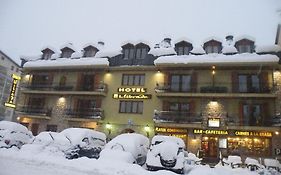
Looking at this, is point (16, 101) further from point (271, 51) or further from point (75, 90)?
point (271, 51)

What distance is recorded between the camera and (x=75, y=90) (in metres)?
27.6

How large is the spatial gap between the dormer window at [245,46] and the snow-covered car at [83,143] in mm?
16757

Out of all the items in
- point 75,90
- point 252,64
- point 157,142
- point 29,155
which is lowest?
point 29,155

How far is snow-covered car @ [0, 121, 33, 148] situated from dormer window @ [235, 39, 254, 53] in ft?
64.4

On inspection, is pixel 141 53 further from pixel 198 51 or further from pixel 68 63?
pixel 68 63

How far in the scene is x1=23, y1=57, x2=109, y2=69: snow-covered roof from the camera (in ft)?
87.6

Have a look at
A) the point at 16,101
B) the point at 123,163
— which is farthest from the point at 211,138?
the point at 16,101

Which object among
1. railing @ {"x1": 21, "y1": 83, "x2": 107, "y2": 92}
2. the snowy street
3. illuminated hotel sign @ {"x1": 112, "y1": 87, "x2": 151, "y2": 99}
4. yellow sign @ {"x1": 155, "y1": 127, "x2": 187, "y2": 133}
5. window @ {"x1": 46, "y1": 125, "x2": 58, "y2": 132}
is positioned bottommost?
the snowy street

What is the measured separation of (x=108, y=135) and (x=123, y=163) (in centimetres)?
1524

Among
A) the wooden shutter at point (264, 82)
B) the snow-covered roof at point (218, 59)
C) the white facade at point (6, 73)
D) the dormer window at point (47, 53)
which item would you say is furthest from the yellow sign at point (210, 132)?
the white facade at point (6, 73)

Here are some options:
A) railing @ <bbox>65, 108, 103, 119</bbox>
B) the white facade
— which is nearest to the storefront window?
railing @ <bbox>65, 108, 103, 119</bbox>

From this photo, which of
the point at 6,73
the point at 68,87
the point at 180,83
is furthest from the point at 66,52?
the point at 180,83

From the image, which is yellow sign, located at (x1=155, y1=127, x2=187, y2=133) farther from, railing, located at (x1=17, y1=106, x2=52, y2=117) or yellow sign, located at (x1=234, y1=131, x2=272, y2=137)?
railing, located at (x1=17, y1=106, x2=52, y2=117)

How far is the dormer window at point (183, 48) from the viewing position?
1030 inches
